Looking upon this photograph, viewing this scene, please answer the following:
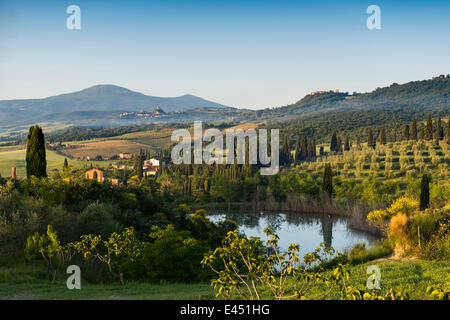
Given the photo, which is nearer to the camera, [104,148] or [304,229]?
[304,229]

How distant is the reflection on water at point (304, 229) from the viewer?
23609 millimetres

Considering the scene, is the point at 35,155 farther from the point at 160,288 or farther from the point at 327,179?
the point at 327,179

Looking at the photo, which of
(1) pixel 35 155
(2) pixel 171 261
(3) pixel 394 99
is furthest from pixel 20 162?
(3) pixel 394 99

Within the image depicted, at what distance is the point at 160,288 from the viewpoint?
8562 mm

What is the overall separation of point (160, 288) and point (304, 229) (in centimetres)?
2148

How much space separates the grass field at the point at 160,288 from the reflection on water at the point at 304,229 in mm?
11935

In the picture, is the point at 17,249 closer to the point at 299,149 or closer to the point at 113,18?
the point at 113,18

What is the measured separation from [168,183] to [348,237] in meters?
26.4

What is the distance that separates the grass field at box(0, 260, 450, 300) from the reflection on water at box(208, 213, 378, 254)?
11.9 metres

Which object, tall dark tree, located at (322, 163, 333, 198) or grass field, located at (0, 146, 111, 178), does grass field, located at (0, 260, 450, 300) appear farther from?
grass field, located at (0, 146, 111, 178)

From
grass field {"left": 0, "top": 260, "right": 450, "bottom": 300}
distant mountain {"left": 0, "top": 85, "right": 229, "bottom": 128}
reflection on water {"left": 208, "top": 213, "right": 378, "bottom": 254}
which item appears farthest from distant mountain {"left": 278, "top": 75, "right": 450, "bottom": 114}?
grass field {"left": 0, "top": 260, "right": 450, "bottom": 300}

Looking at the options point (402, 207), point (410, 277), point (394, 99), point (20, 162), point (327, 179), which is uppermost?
point (394, 99)

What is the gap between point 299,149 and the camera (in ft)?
199

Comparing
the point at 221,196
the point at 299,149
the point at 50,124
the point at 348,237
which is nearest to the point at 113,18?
the point at 348,237
